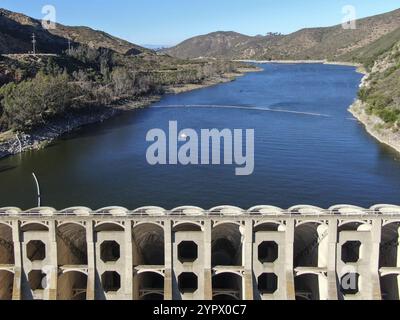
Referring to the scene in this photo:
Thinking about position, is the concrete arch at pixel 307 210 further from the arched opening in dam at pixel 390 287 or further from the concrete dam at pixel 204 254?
the arched opening in dam at pixel 390 287

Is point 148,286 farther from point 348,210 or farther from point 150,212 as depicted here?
point 348,210

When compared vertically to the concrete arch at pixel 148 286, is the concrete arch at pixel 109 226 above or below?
above

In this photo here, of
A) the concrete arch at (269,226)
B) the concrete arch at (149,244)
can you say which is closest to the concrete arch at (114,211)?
the concrete arch at (149,244)

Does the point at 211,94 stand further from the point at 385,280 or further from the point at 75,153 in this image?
the point at 385,280

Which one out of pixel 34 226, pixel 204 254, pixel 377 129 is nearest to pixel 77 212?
pixel 34 226

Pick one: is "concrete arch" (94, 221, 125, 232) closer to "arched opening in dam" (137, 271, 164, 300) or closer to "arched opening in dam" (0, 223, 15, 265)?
"arched opening in dam" (137, 271, 164, 300)

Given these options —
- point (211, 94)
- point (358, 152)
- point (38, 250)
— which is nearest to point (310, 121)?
point (358, 152)
